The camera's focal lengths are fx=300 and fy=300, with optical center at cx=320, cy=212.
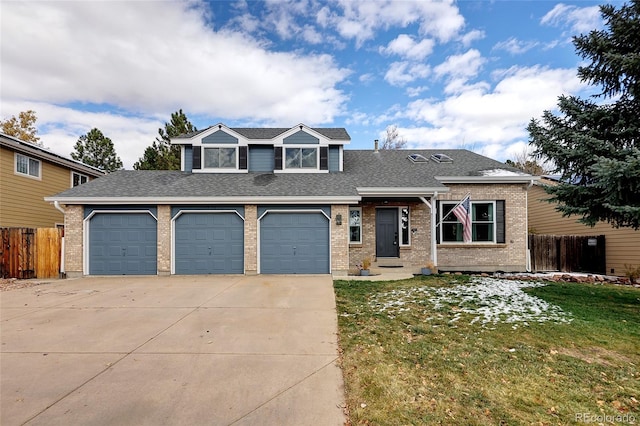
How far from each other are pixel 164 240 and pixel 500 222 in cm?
1334

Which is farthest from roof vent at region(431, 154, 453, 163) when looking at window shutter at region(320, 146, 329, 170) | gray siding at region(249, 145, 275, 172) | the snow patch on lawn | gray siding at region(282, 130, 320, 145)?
gray siding at region(249, 145, 275, 172)

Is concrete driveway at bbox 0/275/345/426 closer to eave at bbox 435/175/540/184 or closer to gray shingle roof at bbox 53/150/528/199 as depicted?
gray shingle roof at bbox 53/150/528/199

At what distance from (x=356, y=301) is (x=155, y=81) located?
60.1ft

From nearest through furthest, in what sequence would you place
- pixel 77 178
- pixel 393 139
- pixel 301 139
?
pixel 301 139, pixel 77 178, pixel 393 139

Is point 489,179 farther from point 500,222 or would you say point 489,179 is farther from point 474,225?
point 474,225

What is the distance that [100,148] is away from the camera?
2661 centimetres

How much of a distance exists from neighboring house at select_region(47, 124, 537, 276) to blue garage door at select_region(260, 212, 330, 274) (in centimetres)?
4

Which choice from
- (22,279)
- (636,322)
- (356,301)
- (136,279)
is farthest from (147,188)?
(636,322)

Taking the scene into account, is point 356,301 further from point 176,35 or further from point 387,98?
point 387,98

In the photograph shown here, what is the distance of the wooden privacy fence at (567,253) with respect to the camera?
13172mm

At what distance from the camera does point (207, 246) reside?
11008mm

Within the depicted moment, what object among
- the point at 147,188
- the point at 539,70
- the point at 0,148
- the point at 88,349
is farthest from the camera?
the point at 539,70

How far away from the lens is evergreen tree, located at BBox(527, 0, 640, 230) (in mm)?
6176

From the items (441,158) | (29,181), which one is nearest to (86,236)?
(29,181)
